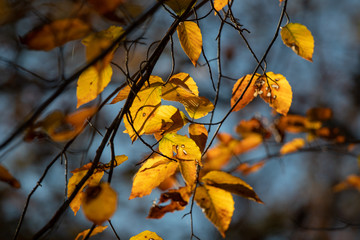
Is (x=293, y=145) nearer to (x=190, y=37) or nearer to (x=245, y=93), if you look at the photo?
(x=245, y=93)

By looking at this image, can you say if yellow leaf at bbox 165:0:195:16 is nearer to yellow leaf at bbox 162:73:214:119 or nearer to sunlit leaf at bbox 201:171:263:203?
yellow leaf at bbox 162:73:214:119

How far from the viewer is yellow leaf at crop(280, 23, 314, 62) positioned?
70 centimetres

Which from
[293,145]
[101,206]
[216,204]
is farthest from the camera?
[293,145]

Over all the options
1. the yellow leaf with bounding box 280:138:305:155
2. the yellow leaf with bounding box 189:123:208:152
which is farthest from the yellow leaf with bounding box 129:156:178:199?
the yellow leaf with bounding box 280:138:305:155

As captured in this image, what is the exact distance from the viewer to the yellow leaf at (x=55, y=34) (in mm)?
514

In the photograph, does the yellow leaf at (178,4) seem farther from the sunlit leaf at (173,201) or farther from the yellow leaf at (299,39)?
the sunlit leaf at (173,201)

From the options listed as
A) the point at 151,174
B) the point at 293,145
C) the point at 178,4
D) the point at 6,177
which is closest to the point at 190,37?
the point at 178,4

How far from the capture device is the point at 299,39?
0.70m

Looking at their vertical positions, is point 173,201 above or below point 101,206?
below

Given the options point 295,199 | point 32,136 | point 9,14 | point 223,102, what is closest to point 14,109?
point 223,102

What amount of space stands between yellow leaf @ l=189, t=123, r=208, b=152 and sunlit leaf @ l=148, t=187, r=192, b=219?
0.12m

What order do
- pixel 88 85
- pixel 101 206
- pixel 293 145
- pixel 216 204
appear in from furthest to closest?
pixel 293 145
pixel 216 204
pixel 88 85
pixel 101 206

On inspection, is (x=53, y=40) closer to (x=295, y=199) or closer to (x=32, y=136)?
(x=32, y=136)

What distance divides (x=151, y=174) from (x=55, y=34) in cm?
33
